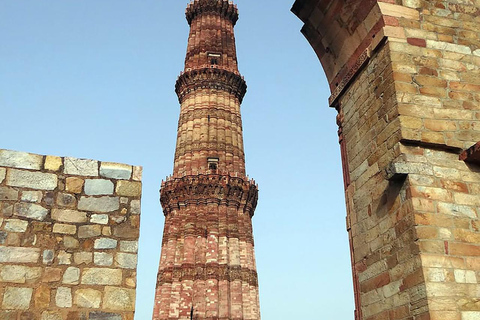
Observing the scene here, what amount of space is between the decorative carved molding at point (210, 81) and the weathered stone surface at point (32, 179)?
1897cm

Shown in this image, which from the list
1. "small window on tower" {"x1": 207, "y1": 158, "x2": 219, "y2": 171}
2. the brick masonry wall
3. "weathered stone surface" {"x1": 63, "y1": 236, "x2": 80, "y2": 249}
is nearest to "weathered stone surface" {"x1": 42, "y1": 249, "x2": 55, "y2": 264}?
the brick masonry wall

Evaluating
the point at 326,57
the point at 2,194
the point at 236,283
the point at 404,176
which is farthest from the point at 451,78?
the point at 236,283

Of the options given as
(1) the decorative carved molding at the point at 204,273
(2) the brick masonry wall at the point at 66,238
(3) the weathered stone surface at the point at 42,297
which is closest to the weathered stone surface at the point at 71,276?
(2) the brick masonry wall at the point at 66,238

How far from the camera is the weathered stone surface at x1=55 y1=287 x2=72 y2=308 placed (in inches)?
151

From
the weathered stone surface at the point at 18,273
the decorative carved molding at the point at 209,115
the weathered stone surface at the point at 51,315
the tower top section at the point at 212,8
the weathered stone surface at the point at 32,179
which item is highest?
the tower top section at the point at 212,8

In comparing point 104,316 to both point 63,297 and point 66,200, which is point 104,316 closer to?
point 63,297

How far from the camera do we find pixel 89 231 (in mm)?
4148

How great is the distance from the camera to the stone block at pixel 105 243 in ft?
13.5

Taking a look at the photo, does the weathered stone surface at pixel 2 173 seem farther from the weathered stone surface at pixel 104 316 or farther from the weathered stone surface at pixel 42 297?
the weathered stone surface at pixel 104 316

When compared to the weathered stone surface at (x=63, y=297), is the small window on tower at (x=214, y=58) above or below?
above

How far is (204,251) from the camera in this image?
18812 millimetres

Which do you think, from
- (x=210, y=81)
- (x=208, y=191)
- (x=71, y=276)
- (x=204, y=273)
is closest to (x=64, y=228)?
(x=71, y=276)

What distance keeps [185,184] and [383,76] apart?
15.7m

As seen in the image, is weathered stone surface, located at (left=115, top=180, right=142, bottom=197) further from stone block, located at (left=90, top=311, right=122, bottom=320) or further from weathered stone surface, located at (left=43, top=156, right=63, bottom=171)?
stone block, located at (left=90, top=311, right=122, bottom=320)
